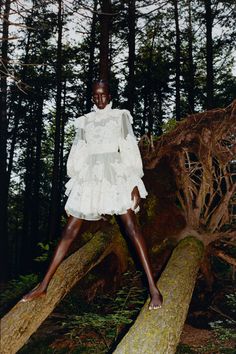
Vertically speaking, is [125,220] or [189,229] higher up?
[125,220]

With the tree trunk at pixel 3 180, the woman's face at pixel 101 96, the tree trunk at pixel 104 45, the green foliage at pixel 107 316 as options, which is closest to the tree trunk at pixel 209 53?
the tree trunk at pixel 104 45

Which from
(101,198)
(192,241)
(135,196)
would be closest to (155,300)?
(135,196)

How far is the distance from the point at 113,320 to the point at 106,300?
153 cm

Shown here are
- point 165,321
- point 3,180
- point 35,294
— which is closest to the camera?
point 165,321

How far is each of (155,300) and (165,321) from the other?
0.80 feet

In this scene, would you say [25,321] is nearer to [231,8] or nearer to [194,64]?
[231,8]

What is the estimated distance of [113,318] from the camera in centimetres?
442

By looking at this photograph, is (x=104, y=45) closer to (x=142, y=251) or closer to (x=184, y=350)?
(x=142, y=251)

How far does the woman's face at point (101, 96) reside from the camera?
12.1 feet

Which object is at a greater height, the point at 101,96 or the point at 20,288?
the point at 101,96

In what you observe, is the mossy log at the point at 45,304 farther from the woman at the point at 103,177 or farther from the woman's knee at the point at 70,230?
the woman's knee at the point at 70,230

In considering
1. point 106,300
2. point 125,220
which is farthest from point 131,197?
point 106,300

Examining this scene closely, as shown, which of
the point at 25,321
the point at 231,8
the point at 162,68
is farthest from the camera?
the point at 162,68

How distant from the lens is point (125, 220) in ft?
11.4
